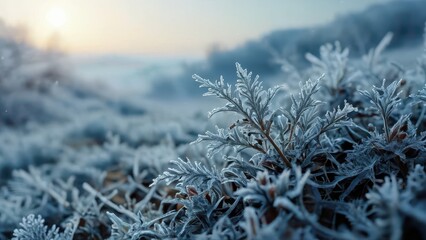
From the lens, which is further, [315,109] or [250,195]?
[315,109]

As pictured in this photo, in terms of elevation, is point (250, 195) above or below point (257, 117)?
below

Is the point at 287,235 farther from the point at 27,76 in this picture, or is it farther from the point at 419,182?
the point at 27,76

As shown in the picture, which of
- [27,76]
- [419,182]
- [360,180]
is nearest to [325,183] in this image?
[360,180]

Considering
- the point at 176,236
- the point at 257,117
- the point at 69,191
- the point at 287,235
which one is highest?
the point at 257,117

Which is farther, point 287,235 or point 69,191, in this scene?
point 69,191

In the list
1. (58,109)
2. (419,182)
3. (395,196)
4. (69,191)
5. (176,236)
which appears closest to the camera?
(395,196)

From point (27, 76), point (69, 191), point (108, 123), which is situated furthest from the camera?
point (27, 76)

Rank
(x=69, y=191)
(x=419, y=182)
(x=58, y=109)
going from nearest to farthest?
1. (x=419, y=182)
2. (x=69, y=191)
3. (x=58, y=109)

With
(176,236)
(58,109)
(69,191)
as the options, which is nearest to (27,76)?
(58,109)

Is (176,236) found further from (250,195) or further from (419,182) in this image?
(419,182)
